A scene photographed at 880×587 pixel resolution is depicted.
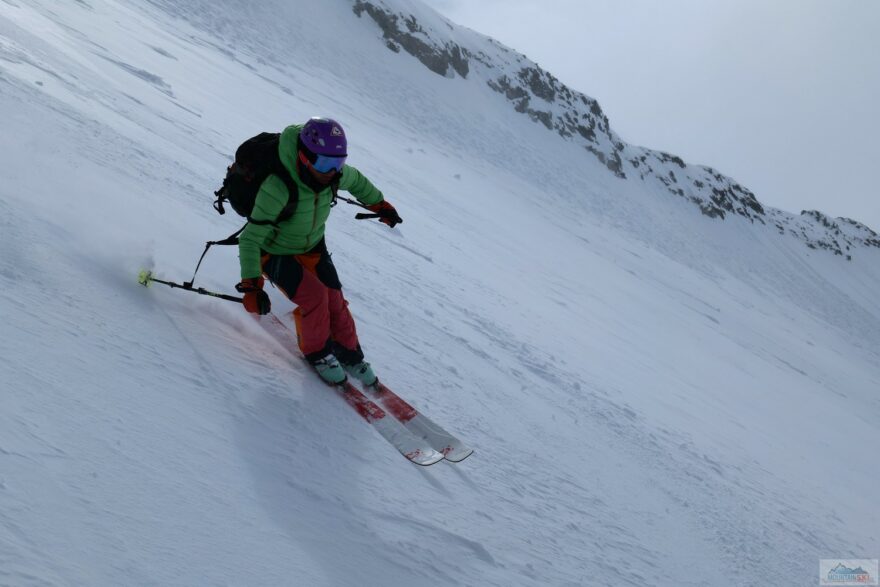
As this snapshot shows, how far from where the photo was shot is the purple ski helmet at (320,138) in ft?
11.6

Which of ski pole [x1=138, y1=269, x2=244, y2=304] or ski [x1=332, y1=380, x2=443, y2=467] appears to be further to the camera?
ski pole [x1=138, y1=269, x2=244, y2=304]

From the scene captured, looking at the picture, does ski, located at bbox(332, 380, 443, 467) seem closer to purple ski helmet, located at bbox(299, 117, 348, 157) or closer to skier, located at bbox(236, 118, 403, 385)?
skier, located at bbox(236, 118, 403, 385)

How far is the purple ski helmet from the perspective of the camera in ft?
11.6

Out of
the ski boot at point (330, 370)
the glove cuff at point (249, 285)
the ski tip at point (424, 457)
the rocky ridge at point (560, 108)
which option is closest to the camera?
the ski tip at point (424, 457)

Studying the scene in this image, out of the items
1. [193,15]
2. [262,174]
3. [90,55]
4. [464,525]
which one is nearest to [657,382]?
[464,525]

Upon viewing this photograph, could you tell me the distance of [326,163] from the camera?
3.58 metres

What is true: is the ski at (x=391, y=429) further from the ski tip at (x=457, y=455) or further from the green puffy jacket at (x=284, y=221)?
the green puffy jacket at (x=284, y=221)

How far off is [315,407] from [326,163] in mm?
1386

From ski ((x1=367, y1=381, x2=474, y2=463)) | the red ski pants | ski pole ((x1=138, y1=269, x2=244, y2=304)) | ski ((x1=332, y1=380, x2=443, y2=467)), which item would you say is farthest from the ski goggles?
ski ((x1=367, y1=381, x2=474, y2=463))

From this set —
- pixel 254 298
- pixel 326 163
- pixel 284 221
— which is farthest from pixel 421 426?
pixel 326 163

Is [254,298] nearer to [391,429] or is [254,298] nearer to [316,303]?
[316,303]

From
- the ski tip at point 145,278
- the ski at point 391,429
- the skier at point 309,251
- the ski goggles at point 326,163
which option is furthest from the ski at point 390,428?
the ski goggles at point 326,163

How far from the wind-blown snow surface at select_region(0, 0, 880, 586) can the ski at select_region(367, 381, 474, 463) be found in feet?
0.37

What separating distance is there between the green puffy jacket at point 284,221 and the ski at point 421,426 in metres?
1.06
